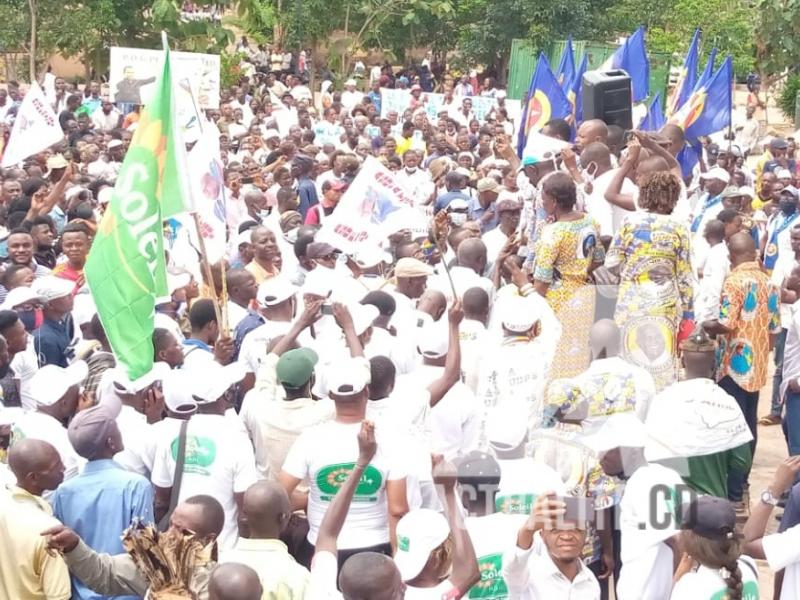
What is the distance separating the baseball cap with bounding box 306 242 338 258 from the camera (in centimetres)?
835

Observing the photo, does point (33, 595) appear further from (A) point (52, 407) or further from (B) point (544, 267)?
(B) point (544, 267)

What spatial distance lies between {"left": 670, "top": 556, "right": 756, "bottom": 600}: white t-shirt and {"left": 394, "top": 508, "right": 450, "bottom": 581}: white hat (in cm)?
80

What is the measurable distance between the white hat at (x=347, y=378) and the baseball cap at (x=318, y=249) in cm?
287

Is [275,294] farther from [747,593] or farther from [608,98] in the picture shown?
[608,98]

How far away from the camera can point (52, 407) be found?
590 cm

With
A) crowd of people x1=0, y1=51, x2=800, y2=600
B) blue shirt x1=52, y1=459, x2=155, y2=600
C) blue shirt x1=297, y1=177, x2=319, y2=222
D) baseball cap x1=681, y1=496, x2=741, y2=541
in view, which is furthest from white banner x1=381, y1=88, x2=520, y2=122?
baseball cap x1=681, y1=496, x2=741, y2=541

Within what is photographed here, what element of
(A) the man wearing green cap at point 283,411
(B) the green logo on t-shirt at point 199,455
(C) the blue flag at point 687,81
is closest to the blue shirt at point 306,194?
(C) the blue flag at point 687,81

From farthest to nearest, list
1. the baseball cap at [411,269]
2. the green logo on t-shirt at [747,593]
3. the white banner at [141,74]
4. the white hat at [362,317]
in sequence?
the white banner at [141,74]
the baseball cap at [411,269]
the white hat at [362,317]
the green logo on t-shirt at [747,593]

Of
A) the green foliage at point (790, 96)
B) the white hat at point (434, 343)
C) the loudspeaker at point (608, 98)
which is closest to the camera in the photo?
the white hat at point (434, 343)

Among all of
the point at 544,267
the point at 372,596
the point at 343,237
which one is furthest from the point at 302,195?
the point at 372,596

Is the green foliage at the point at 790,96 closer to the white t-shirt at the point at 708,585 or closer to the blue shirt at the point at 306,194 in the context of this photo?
the blue shirt at the point at 306,194

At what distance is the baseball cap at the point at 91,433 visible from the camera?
5148 millimetres

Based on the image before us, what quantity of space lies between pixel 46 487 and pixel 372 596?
1572mm

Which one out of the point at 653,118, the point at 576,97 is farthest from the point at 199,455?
the point at 653,118
